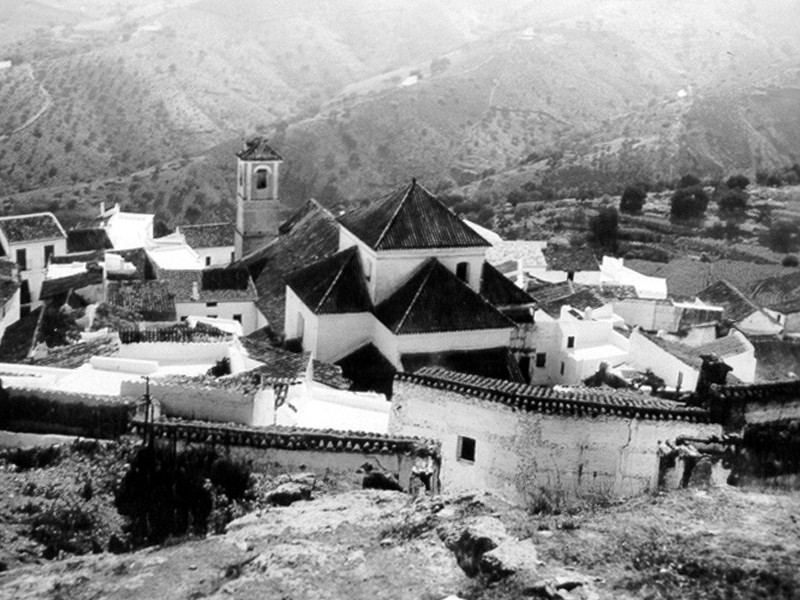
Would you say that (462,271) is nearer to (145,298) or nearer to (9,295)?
(145,298)

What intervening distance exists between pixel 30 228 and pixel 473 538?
35870 millimetres

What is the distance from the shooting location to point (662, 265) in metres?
51.8

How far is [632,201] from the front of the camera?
6153 centimetres

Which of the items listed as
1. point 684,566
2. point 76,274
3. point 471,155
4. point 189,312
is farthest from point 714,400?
point 471,155

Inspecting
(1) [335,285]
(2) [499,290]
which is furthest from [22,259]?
(2) [499,290]

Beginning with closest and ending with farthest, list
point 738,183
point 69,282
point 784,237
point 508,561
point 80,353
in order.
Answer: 1. point 508,561
2. point 80,353
3. point 69,282
4. point 784,237
5. point 738,183

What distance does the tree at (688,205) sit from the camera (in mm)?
60094

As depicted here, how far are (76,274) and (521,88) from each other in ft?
244

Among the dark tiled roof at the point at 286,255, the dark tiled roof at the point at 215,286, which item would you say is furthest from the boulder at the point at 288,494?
the dark tiled roof at the point at 215,286

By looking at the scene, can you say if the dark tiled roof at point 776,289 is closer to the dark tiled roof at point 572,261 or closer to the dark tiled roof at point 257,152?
the dark tiled roof at point 572,261

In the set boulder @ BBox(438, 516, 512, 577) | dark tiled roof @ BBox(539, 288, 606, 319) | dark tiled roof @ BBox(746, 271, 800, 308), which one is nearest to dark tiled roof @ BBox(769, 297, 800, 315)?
dark tiled roof @ BBox(746, 271, 800, 308)

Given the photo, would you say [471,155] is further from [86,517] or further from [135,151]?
[86,517]

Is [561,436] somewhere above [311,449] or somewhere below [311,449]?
above

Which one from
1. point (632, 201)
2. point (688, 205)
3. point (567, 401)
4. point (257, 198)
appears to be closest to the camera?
point (567, 401)
